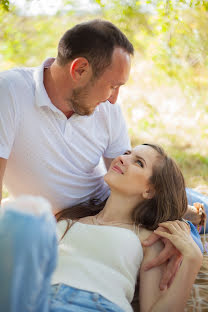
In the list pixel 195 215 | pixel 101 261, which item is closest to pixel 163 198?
pixel 195 215

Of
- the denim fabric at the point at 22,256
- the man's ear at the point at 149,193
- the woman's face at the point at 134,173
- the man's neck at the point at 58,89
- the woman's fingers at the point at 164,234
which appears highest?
the denim fabric at the point at 22,256

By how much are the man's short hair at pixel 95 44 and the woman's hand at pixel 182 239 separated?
1031 millimetres

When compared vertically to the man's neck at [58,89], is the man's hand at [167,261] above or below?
below

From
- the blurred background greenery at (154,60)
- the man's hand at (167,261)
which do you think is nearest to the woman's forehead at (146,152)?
the man's hand at (167,261)

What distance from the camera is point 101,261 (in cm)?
186

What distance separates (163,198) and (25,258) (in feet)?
4.11

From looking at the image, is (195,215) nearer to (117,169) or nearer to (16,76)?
(117,169)

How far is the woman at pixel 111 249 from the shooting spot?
112 cm

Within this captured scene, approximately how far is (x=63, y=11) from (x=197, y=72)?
2312 mm

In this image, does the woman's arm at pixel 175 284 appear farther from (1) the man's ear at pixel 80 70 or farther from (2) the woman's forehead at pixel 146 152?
(1) the man's ear at pixel 80 70

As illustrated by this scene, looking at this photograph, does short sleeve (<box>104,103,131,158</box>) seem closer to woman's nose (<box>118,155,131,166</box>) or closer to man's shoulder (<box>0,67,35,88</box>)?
woman's nose (<box>118,155,131,166</box>)

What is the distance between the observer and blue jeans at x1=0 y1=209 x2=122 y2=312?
1.10m

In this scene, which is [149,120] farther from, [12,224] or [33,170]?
[12,224]

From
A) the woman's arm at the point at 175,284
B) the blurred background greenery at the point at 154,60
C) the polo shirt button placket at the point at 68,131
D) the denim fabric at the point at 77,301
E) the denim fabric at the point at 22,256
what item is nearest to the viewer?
the denim fabric at the point at 22,256
